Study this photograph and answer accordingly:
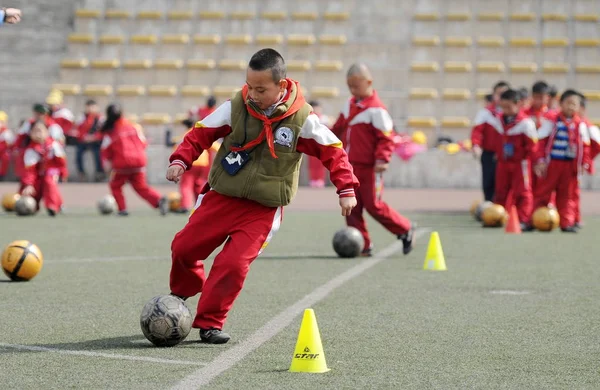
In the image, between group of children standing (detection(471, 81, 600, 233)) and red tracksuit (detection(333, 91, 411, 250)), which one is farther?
group of children standing (detection(471, 81, 600, 233))

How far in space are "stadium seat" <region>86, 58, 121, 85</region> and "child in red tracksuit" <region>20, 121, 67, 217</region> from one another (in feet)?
37.4

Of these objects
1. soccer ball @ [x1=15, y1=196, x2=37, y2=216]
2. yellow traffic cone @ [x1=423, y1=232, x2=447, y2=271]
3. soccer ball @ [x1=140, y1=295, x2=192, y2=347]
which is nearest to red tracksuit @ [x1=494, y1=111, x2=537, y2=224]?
yellow traffic cone @ [x1=423, y1=232, x2=447, y2=271]

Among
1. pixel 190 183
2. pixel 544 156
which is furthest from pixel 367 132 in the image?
pixel 190 183

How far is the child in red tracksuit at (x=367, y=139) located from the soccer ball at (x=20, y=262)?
3903mm

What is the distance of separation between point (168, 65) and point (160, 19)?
1.54 metres

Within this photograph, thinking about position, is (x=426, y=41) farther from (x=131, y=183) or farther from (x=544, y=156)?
(x=544, y=156)

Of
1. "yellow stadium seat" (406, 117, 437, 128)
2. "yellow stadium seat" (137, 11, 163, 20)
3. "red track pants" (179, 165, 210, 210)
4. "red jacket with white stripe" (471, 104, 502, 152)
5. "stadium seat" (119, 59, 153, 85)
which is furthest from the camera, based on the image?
"yellow stadium seat" (137, 11, 163, 20)

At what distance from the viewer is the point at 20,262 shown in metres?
10.1

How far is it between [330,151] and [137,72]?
24.1 meters

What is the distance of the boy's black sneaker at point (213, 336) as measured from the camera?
277 inches

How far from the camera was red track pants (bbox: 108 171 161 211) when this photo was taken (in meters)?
19.4

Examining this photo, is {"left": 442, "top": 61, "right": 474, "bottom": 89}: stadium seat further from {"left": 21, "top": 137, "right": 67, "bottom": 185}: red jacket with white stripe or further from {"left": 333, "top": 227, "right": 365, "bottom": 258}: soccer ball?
{"left": 333, "top": 227, "right": 365, "bottom": 258}: soccer ball

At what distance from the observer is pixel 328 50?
30391mm

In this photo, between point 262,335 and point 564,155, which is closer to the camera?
point 262,335
